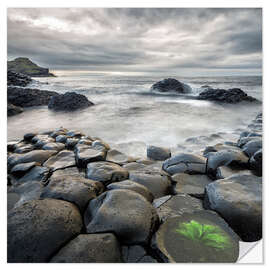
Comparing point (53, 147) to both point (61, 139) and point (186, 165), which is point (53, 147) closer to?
point (61, 139)

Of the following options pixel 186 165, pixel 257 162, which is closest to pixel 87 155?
pixel 186 165

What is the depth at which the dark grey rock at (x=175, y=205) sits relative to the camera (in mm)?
1704

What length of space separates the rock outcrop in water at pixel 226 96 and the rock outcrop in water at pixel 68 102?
6591 mm

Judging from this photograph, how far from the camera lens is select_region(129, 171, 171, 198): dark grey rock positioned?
2.04m

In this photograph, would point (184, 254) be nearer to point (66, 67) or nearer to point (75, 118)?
point (66, 67)

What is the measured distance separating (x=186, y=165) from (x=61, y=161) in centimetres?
186

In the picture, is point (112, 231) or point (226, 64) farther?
point (226, 64)

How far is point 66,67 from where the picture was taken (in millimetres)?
3221

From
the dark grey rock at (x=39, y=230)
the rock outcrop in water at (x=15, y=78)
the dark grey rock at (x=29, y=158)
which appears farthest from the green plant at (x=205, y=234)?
the rock outcrop in water at (x=15, y=78)

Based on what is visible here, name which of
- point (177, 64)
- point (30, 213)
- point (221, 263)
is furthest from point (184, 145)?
point (30, 213)

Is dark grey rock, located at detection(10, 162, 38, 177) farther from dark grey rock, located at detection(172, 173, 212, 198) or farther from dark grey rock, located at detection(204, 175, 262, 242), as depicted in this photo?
dark grey rock, located at detection(204, 175, 262, 242)

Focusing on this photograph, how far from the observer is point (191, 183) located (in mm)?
2281

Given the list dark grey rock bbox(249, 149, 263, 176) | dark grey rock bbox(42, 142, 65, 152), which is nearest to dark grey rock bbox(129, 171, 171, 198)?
dark grey rock bbox(249, 149, 263, 176)
